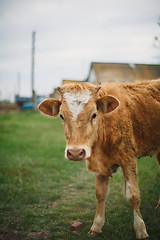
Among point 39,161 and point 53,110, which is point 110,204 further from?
point 39,161

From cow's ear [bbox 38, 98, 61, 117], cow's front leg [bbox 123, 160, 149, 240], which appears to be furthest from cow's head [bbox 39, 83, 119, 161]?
cow's front leg [bbox 123, 160, 149, 240]

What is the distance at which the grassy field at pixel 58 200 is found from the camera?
3789 mm

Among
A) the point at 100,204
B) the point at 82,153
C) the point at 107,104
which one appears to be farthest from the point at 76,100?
the point at 100,204

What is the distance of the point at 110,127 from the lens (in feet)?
11.8

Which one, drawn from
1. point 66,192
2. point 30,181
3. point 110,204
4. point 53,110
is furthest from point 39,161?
point 53,110

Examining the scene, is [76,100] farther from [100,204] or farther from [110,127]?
[100,204]

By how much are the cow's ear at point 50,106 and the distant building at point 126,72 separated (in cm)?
389

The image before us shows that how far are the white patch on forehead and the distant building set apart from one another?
411cm

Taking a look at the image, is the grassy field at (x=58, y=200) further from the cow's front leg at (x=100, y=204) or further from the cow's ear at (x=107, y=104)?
the cow's ear at (x=107, y=104)

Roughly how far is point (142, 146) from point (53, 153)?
18.3 feet

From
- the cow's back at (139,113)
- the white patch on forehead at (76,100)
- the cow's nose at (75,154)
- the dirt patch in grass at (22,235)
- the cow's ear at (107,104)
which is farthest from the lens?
the cow's back at (139,113)

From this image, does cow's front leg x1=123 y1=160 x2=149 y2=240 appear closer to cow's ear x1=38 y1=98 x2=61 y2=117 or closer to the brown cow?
the brown cow

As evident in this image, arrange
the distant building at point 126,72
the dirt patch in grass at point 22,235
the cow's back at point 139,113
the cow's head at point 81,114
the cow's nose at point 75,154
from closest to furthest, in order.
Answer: the cow's nose at point 75,154
the cow's head at point 81,114
the dirt patch in grass at point 22,235
the cow's back at point 139,113
the distant building at point 126,72

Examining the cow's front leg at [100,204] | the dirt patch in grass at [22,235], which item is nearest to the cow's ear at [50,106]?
the cow's front leg at [100,204]
